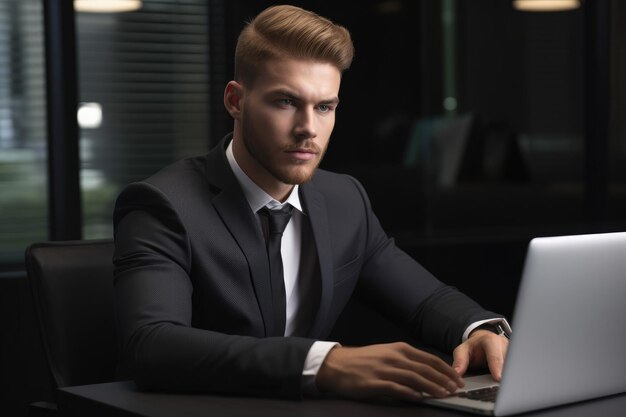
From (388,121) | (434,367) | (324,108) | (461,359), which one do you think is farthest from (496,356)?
(388,121)

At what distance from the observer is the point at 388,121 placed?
4.76 meters

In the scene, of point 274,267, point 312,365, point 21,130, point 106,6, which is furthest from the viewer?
point 106,6

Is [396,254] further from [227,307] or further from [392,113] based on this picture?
[392,113]

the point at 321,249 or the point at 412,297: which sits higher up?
the point at 321,249

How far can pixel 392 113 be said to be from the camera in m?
4.76

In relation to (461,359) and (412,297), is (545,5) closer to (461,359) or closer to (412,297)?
(412,297)

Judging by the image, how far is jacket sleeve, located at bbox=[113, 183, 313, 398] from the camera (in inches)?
67.5

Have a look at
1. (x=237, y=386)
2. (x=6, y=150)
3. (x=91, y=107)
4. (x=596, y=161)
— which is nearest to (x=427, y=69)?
(x=596, y=161)

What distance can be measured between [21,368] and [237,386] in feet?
7.00

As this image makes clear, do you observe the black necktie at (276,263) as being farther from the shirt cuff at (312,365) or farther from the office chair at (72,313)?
the shirt cuff at (312,365)

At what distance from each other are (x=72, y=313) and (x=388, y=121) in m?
2.68

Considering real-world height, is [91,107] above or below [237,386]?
above

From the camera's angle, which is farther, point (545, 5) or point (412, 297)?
point (545, 5)

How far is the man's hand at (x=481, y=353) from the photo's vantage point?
1944 millimetres
